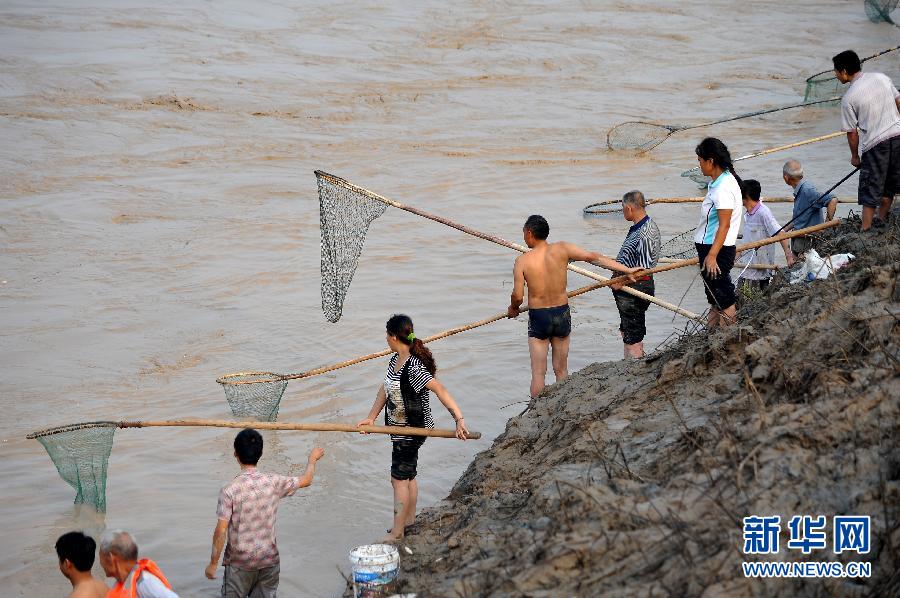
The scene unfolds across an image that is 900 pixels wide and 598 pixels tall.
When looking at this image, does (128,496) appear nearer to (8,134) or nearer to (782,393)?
(782,393)

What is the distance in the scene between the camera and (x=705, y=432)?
15.7 ft

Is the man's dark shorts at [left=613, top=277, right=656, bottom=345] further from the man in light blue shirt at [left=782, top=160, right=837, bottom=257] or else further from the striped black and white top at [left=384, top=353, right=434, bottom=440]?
the striped black and white top at [left=384, top=353, right=434, bottom=440]

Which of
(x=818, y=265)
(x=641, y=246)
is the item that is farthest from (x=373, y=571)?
(x=818, y=265)

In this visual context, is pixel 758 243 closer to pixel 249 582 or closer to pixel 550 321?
pixel 550 321

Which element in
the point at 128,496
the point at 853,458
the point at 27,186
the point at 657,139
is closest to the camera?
the point at 853,458

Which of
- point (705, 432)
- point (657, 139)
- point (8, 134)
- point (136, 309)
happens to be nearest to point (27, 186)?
point (8, 134)

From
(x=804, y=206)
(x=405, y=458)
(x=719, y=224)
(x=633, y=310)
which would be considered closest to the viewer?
(x=405, y=458)

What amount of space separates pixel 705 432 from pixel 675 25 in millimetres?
20920

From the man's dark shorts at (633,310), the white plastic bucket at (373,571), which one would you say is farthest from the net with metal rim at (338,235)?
the white plastic bucket at (373,571)

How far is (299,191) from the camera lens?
14516 mm

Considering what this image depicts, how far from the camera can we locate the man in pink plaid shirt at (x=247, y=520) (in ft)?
16.5

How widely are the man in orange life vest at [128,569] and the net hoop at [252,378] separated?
10.1ft

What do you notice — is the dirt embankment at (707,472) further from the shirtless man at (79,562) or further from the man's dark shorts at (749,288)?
the man's dark shorts at (749,288)

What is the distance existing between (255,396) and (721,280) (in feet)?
11.9
